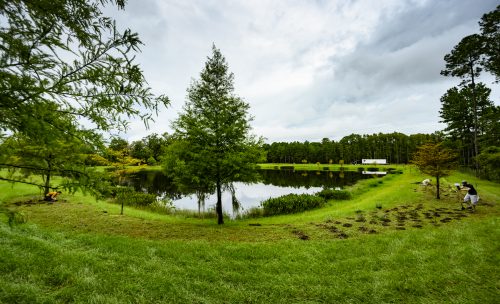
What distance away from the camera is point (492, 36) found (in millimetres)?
25328

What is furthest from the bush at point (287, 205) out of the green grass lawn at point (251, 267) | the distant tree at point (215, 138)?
the green grass lawn at point (251, 267)

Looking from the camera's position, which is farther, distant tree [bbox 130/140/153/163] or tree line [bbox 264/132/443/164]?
→ tree line [bbox 264/132/443/164]

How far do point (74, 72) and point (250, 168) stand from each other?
11.0 metres

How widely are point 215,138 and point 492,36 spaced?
3153 centimetres

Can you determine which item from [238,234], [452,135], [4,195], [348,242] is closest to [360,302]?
[348,242]

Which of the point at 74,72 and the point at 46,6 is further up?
the point at 46,6

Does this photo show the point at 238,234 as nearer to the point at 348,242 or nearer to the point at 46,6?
the point at 348,242

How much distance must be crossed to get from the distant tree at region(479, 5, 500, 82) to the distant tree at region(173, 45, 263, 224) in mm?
26703

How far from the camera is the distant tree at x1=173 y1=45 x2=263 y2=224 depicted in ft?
43.5

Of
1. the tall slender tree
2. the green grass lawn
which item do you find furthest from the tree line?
the green grass lawn

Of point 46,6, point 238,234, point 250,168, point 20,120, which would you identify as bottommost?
point 238,234

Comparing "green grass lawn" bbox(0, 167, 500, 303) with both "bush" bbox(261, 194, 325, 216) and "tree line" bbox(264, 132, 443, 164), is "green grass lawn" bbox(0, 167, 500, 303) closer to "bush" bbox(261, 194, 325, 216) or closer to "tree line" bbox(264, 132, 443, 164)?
"bush" bbox(261, 194, 325, 216)

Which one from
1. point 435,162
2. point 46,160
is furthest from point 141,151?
point 46,160

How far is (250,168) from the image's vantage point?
14.0 m
